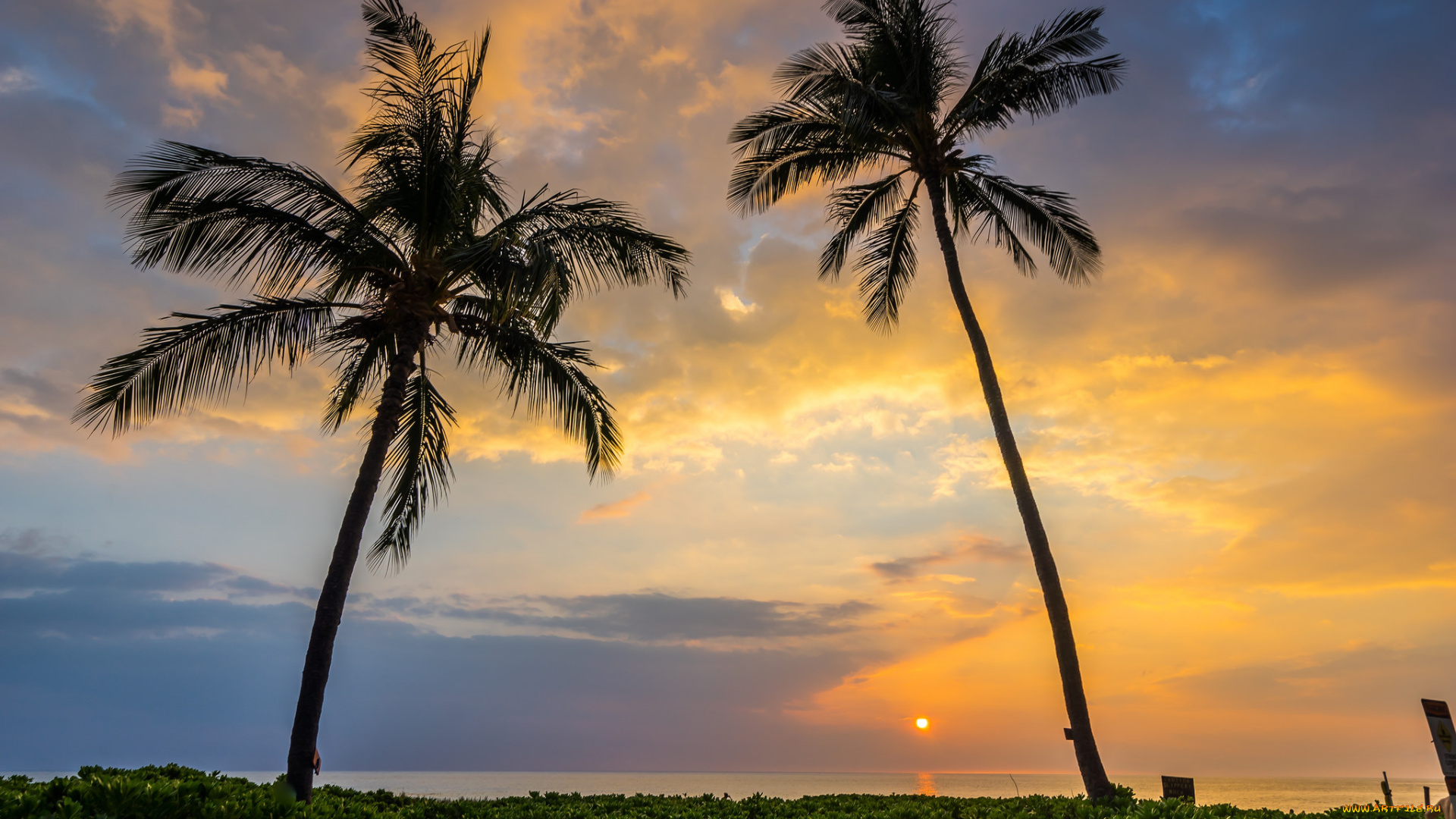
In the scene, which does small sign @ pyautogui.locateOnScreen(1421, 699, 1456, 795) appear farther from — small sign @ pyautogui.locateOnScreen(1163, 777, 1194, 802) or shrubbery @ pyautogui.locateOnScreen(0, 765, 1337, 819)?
small sign @ pyautogui.locateOnScreen(1163, 777, 1194, 802)

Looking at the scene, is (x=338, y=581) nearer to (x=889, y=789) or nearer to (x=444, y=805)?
(x=444, y=805)

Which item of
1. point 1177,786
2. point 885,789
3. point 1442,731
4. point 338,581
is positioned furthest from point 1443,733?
point 885,789

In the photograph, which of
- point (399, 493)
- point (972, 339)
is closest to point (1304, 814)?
point (972, 339)

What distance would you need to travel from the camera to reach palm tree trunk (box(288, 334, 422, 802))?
387 inches

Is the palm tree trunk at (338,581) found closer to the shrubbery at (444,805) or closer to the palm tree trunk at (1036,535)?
the shrubbery at (444,805)

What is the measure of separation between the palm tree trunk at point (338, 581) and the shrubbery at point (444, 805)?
0.52m

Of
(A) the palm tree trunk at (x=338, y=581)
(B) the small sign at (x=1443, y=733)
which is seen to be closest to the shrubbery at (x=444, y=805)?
(A) the palm tree trunk at (x=338, y=581)

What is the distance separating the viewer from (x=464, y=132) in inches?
512

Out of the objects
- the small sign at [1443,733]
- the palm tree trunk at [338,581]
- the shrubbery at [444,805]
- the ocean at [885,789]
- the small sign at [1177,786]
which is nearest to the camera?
the shrubbery at [444,805]

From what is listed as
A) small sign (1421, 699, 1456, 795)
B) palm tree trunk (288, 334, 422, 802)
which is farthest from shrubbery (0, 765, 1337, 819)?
small sign (1421, 699, 1456, 795)

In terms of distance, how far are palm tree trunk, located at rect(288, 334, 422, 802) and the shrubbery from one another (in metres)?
0.52

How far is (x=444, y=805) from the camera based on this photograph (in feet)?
44.5

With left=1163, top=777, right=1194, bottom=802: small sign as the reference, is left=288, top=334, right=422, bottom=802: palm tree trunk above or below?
above

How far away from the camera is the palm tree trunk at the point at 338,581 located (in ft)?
32.3
